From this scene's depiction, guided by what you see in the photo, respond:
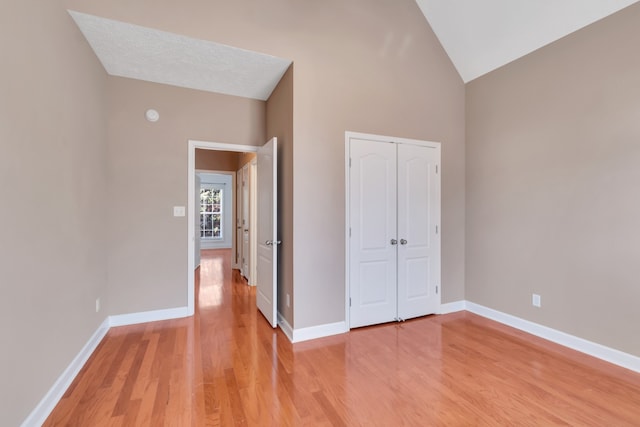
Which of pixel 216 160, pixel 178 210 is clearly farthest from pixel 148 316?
pixel 216 160

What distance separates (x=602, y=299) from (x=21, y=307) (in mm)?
4382

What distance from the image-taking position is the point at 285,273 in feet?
10.3

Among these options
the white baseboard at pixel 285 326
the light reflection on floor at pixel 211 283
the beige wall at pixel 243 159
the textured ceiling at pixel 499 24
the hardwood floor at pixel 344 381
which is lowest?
the hardwood floor at pixel 344 381

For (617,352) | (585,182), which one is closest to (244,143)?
(585,182)

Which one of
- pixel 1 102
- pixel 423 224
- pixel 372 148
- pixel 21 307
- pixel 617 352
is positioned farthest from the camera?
pixel 423 224

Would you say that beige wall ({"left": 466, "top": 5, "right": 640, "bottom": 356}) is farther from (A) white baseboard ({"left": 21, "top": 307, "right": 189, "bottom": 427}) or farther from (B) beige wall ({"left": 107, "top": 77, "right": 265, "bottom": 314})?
(A) white baseboard ({"left": 21, "top": 307, "right": 189, "bottom": 427})

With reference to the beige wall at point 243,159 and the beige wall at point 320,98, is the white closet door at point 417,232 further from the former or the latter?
the beige wall at point 243,159

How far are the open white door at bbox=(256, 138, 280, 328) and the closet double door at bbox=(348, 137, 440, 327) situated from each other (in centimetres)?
84

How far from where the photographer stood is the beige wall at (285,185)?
117 inches

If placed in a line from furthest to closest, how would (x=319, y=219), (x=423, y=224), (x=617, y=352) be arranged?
1. (x=423, y=224)
2. (x=319, y=219)
3. (x=617, y=352)

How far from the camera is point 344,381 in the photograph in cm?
221

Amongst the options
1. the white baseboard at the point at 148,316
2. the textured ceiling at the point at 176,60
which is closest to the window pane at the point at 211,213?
the white baseboard at the point at 148,316

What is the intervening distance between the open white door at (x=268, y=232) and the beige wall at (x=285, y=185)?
0.30 ft

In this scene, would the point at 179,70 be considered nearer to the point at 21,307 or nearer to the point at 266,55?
the point at 266,55
